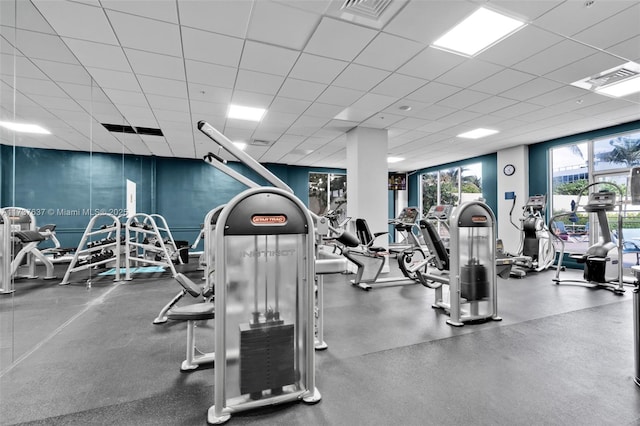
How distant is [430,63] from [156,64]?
3305mm

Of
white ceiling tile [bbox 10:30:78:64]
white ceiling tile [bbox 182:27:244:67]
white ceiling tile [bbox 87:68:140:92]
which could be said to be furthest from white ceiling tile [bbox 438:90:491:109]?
white ceiling tile [bbox 10:30:78:64]

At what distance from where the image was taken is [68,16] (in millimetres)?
2748

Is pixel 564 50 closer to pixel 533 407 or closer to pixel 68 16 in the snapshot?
pixel 533 407

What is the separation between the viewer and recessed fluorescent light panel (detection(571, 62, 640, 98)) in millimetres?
3848

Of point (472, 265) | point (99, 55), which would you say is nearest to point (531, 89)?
point (472, 265)

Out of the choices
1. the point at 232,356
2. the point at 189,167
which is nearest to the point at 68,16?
the point at 232,356

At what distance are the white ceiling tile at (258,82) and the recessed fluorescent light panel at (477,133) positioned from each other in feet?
14.8

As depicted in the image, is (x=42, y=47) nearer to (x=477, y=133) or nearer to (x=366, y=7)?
(x=366, y=7)

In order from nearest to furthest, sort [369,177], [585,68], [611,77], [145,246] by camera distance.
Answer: [585,68] < [611,77] < [145,246] < [369,177]

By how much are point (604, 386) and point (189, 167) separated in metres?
10.0

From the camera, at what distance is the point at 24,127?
306cm

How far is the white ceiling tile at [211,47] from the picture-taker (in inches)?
119

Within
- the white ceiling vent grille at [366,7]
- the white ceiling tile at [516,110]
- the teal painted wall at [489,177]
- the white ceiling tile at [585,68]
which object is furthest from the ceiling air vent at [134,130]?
the teal painted wall at [489,177]

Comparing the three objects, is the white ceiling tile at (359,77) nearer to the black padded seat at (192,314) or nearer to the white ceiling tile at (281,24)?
the white ceiling tile at (281,24)
